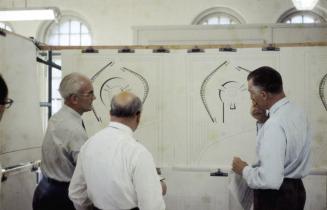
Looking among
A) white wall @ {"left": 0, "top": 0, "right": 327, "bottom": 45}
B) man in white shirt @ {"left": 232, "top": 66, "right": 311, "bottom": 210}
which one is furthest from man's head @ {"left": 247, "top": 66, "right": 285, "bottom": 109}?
white wall @ {"left": 0, "top": 0, "right": 327, "bottom": 45}

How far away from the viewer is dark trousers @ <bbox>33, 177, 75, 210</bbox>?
233cm

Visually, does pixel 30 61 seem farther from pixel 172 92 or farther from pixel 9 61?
pixel 172 92

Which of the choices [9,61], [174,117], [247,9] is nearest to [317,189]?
[174,117]

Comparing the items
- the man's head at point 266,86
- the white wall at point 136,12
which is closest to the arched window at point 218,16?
the white wall at point 136,12

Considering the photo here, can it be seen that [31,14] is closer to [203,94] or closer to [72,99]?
[203,94]

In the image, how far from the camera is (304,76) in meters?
3.03

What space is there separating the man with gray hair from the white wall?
523 cm

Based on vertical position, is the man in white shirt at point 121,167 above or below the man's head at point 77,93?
below

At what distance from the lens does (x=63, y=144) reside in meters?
2.24

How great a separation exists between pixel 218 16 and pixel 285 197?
5.94 metres

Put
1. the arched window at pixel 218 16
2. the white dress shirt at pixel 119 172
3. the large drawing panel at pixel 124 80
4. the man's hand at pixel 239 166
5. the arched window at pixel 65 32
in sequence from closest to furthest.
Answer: the white dress shirt at pixel 119 172, the man's hand at pixel 239 166, the large drawing panel at pixel 124 80, the arched window at pixel 218 16, the arched window at pixel 65 32

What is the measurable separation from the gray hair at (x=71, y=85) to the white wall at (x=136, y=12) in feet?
17.0

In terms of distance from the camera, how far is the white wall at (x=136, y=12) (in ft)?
24.0

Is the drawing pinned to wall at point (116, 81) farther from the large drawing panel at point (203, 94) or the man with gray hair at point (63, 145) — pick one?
the man with gray hair at point (63, 145)
